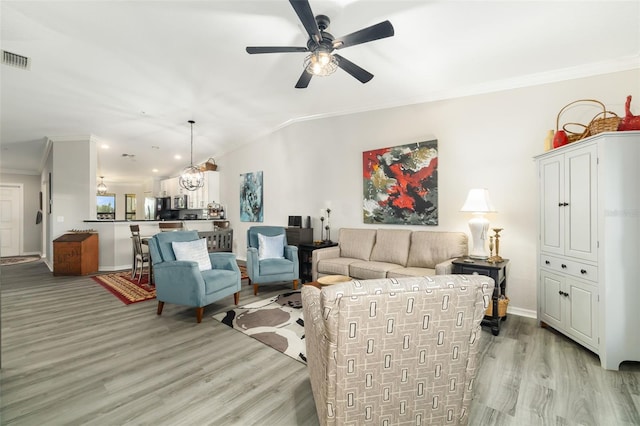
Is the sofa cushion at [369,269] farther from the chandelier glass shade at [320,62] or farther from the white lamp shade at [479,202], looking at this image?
the chandelier glass shade at [320,62]

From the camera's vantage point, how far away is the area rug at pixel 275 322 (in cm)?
281

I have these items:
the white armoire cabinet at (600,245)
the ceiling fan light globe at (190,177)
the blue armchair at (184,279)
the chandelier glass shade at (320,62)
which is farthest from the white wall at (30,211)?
the white armoire cabinet at (600,245)

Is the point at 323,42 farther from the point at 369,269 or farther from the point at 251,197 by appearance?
the point at 251,197

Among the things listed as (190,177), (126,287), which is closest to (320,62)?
(190,177)

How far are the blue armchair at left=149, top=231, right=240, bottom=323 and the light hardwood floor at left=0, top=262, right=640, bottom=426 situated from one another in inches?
10.4

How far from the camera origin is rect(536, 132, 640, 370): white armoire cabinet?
2.44 meters

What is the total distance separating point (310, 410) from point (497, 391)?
136 cm

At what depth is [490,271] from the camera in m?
3.10

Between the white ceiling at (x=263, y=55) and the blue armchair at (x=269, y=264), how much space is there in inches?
83.0

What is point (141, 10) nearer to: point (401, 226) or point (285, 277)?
point (285, 277)

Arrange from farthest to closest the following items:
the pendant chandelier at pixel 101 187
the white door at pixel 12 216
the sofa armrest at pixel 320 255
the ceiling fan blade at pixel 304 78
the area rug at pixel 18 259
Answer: the pendant chandelier at pixel 101 187
the white door at pixel 12 216
the area rug at pixel 18 259
the sofa armrest at pixel 320 255
the ceiling fan blade at pixel 304 78

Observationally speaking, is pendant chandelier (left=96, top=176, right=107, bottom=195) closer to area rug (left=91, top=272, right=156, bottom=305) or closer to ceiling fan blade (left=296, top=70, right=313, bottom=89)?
area rug (left=91, top=272, right=156, bottom=305)

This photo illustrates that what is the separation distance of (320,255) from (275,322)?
1341 millimetres

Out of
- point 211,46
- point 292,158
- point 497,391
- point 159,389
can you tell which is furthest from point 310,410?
point 292,158
